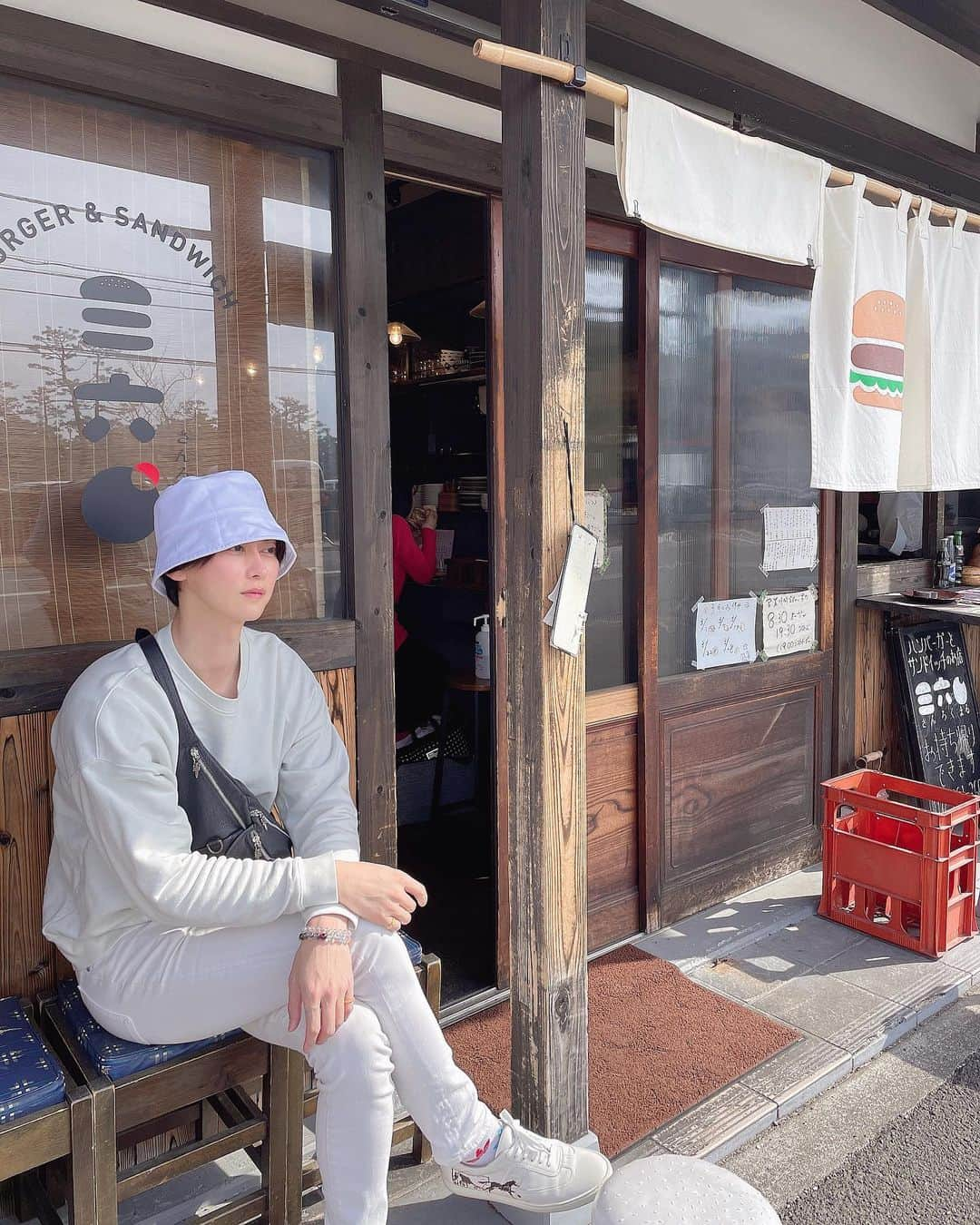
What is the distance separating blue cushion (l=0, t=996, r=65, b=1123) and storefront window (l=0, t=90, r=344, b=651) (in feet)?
3.10

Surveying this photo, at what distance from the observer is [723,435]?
4.43m

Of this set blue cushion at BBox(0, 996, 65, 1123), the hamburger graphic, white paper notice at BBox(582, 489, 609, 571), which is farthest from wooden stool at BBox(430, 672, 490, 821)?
blue cushion at BBox(0, 996, 65, 1123)

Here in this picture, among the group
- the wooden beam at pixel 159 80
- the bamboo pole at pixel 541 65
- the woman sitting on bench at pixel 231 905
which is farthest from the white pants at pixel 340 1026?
the wooden beam at pixel 159 80

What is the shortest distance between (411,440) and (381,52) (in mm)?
4114

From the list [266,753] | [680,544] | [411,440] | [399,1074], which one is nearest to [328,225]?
[266,753]

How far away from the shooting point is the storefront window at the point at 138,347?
2475mm

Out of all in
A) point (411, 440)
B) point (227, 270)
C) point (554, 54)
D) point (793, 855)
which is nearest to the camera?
point (554, 54)

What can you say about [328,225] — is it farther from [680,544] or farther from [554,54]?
[680,544]

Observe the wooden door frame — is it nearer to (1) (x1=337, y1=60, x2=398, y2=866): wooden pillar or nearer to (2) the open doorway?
(2) the open doorway

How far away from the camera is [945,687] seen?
5.36 m

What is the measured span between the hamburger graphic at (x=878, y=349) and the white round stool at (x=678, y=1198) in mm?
2650

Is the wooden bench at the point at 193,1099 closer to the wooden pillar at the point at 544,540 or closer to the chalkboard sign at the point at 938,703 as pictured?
the wooden pillar at the point at 544,540

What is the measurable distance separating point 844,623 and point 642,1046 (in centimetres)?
254

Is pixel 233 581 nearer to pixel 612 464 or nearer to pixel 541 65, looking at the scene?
pixel 541 65
